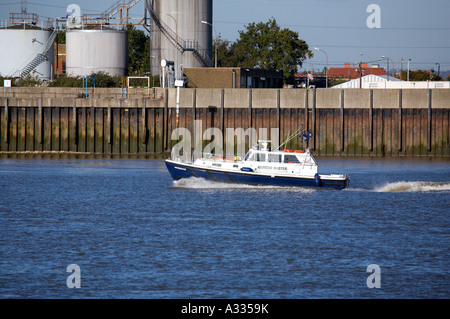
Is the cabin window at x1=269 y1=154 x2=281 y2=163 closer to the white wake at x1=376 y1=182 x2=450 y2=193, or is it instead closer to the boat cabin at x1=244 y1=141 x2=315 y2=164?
the boat cabin at x1=244 y1=141 x2=315 y2=164

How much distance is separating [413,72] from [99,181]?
96750 millimetres

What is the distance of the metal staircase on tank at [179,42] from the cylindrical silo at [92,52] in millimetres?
5386

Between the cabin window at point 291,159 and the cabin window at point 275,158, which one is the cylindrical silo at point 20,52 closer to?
the cabin window at point 275,158

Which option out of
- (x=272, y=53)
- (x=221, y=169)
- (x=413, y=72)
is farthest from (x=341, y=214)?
(x=413, y=72)

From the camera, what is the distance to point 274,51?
4136 inches

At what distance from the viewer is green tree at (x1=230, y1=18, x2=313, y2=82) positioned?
339ft

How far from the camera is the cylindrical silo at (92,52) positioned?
3086 inches

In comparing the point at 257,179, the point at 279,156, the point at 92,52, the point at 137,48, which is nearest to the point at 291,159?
the point at 279,156

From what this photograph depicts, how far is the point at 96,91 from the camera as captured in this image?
215ft

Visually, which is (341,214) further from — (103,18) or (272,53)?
(272,53)

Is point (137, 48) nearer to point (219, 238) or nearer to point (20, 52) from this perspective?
point (20, 52)

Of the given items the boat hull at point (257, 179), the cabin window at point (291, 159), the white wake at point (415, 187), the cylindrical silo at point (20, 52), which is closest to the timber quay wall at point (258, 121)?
the white wake at point (415, 187)

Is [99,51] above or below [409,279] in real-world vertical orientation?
above

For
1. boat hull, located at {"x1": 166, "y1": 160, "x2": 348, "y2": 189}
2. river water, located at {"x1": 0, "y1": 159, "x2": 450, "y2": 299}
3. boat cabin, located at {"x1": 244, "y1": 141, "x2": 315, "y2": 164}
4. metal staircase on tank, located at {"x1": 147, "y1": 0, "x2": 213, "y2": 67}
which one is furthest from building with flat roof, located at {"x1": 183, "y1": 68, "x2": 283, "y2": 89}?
boat cabin, located at {"x1": 244, "y1": 141, "x2": 315, "y2": 164}
